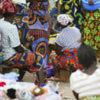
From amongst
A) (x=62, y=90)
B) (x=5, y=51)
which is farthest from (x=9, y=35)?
(x=62, y=90)

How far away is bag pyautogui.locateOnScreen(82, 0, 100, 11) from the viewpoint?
8.02 metres

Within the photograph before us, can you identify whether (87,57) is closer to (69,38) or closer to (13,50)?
(13,50)

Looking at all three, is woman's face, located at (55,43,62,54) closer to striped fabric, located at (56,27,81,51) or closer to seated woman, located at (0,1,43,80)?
striped fabric, located at (56,27,81,51)

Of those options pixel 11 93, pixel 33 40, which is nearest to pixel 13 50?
pixel 33 40

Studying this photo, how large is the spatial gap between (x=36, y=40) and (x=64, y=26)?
83 centimetres

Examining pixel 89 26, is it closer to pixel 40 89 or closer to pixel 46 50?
pixel 46 50

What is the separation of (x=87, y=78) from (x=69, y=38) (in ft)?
10.2

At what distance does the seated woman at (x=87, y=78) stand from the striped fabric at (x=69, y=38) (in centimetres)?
295

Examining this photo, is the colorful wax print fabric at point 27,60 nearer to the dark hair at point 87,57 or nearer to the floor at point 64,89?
the floor at point 64,89

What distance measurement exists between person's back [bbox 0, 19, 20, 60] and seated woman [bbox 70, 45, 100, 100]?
90.5 inches

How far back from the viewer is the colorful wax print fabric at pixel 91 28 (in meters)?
8.24

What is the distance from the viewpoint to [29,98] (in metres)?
5.07

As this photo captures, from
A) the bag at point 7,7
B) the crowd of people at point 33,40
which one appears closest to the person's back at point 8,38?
the crowd of people at point 33,40

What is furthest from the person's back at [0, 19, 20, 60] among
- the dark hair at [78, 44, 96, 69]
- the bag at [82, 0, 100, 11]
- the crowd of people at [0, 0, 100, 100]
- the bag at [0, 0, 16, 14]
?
the dark hair at [78, 44, 96, 69]
